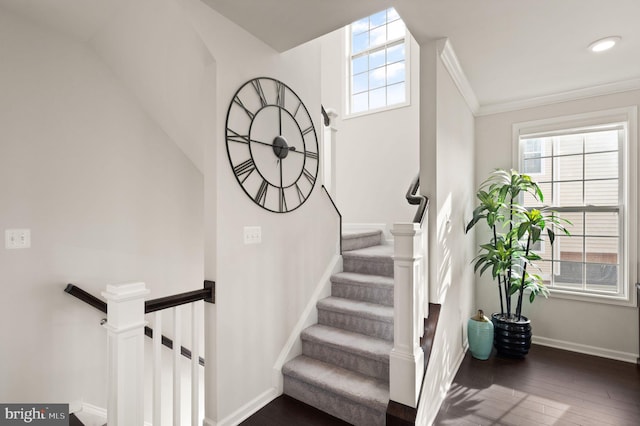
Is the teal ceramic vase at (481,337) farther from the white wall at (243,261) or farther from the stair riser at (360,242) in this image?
the white wall at (243,261)

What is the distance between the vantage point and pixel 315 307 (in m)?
2.71

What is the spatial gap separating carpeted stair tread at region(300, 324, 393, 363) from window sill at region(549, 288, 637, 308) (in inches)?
88.1

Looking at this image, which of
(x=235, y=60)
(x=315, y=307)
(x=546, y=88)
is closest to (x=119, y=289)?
(x=235, y=60)

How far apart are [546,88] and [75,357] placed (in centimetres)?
464

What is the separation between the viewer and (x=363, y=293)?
273cm

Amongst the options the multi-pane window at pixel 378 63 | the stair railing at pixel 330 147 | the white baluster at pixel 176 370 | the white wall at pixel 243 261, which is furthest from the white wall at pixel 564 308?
the white baluster at pixel 176 370

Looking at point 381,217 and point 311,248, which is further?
point 381,217

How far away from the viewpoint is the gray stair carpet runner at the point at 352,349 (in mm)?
2014

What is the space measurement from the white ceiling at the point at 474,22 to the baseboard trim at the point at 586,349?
266 cm

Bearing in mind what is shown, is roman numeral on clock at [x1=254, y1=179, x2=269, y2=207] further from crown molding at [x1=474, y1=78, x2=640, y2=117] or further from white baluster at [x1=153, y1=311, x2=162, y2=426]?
crown molding at [x1=474, y1=78, x2=640, y2=117]

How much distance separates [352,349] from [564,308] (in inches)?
100

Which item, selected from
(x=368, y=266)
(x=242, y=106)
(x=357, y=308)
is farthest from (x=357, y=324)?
(x=242, y=106)

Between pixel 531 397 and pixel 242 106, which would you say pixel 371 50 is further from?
pixel 531 397

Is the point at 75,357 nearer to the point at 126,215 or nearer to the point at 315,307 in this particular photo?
the point at 126,215
